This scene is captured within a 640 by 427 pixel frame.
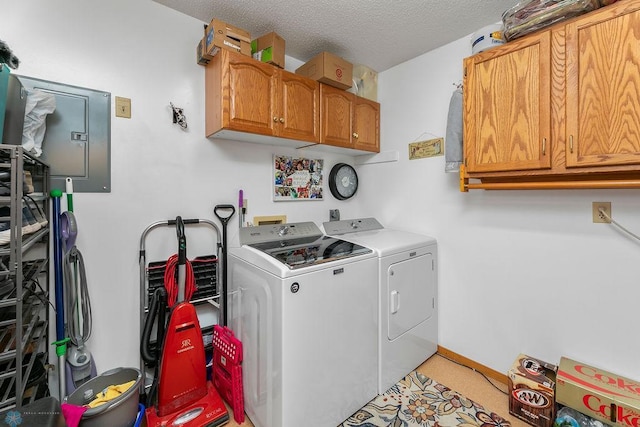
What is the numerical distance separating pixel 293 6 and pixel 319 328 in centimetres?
204

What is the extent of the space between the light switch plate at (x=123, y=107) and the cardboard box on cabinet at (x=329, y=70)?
4.34 feet

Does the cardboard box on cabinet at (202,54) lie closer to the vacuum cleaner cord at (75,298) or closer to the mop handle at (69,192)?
the mop handle at (69,192)

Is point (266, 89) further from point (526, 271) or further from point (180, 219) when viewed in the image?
point (526, 271)

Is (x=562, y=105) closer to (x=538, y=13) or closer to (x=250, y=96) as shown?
(x=538, y=13)

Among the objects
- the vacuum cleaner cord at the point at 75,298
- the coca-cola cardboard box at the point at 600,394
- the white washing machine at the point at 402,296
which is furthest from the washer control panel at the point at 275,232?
the coca-cola cardboard box at the point at 600,394

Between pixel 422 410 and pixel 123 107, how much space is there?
270cm

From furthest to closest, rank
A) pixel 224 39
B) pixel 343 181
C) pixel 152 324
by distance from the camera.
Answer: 1. pixel 343 181
2. pixel 224 39
3. pixel 152 324

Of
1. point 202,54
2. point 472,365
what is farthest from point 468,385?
point 202,54

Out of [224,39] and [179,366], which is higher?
[224,39]

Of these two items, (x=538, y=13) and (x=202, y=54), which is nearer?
(x=538, y=13)

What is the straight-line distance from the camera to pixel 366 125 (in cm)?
272

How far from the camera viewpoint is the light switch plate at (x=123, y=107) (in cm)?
178

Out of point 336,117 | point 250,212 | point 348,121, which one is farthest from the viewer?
point 348,121

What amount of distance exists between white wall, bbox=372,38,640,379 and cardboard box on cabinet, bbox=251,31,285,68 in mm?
1207
